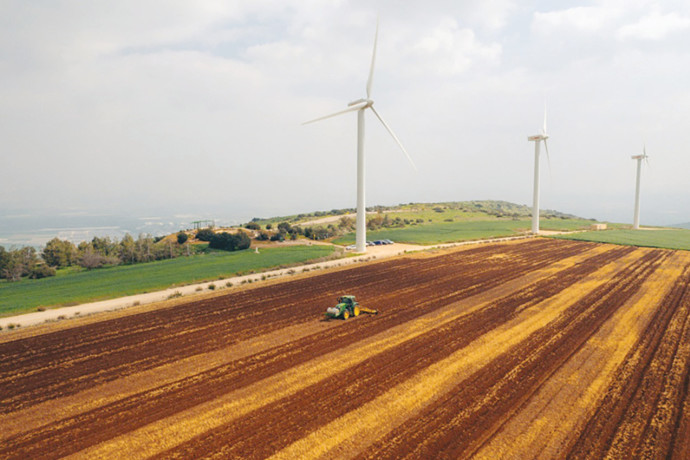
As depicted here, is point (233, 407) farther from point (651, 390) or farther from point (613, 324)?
point (613, 324)

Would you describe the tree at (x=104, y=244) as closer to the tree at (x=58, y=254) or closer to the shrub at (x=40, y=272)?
the tree at (x=58, y=254)

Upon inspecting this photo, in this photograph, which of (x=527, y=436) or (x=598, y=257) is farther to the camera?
(x=598, y=257)

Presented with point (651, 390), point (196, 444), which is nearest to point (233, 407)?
point (196, 444)

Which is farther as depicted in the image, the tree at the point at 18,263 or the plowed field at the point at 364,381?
the tree at the point at 18,263

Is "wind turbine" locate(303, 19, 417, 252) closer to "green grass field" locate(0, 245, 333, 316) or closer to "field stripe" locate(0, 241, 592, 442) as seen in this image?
"green grass field" locate(0, 245, 333, 316)

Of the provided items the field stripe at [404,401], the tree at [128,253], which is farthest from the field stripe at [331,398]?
the tree at [128,253]

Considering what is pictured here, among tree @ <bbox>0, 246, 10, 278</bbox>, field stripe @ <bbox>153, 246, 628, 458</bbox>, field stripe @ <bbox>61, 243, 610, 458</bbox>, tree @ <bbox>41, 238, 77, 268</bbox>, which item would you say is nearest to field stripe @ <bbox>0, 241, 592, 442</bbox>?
field stripe @ <bbox>61, 243, 610, 458</bbox>
